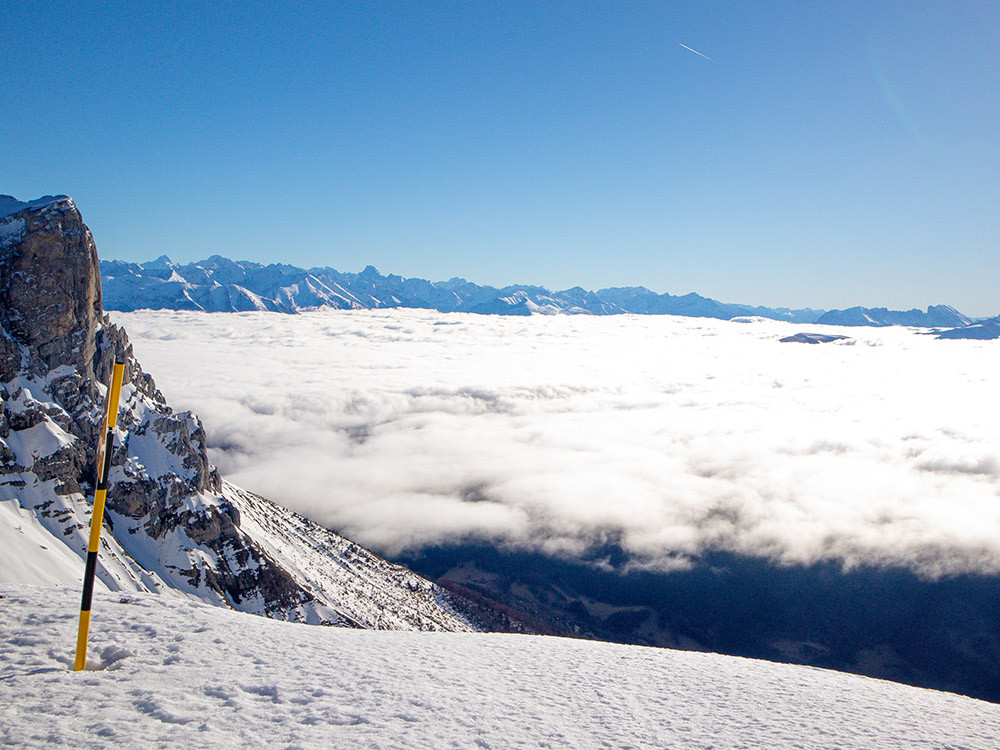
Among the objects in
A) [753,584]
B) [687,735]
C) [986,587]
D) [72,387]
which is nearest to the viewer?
→ [687,735]

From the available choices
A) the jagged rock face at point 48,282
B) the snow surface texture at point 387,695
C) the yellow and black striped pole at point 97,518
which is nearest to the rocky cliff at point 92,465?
the jagged rock face at point 48,282

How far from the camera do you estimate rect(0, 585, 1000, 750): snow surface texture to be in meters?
9.28

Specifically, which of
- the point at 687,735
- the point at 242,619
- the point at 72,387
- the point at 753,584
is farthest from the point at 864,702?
the point at 753,584

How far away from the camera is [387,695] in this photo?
11.2m

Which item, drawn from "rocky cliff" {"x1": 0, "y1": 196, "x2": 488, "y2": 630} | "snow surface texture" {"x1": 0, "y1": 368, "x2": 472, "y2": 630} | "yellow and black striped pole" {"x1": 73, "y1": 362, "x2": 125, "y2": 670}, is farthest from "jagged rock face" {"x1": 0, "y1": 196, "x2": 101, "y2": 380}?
"yellow and black striped pole" {"x1": 73, "y1": 362, "x2": 125, "y2": 670}

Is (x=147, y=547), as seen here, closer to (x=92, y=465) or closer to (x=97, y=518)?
(x=92, y=465)

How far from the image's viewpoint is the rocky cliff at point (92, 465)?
66750mm

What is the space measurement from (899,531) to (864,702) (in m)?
214

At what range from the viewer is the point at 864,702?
43.4 ft

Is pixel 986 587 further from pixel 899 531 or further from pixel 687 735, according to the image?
pixel 687 735

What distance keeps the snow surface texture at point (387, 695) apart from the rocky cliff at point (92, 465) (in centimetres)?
6177

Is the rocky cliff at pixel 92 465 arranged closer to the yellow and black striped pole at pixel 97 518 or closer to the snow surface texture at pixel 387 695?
the snow surface texture at pixel 387 695

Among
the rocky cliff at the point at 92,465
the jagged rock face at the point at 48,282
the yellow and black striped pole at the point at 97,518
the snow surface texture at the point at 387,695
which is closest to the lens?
the snow surface texture at the point at 387,695

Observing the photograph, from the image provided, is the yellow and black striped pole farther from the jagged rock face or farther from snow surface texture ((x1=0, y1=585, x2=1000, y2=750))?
the jagged rock face
